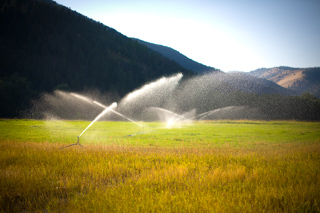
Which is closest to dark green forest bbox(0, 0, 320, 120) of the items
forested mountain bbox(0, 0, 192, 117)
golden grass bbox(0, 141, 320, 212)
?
forested mountain bbox(0, 0, 192, 117)

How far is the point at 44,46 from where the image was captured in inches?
5448

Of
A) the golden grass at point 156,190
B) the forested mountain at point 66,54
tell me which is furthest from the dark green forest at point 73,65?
the golden grass at point 156,190

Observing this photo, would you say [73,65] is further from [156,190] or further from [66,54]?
[156,190]

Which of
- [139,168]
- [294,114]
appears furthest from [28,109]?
[294,114]

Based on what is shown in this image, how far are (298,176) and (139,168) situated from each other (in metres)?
6.91

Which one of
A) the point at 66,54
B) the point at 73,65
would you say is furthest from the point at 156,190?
the point at 66,54

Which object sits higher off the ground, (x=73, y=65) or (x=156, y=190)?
(x=73, y=65)

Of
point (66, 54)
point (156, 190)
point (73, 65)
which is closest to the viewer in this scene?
point (156, 190)

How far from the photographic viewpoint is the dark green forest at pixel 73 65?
8681 cm

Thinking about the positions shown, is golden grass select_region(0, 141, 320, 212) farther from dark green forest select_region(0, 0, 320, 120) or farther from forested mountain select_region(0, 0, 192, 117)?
forested mountain select_region(0, 0, 192, 117)

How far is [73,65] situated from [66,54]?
16.1 meters

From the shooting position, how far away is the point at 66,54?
13975cm

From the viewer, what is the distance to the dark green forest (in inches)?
3418

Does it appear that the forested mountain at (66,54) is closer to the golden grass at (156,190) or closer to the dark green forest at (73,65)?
the dark green forest at (73,65)
